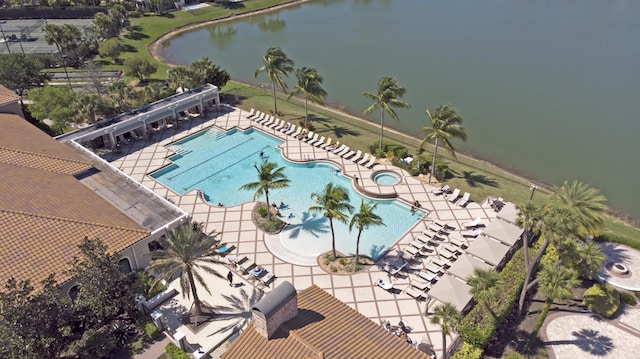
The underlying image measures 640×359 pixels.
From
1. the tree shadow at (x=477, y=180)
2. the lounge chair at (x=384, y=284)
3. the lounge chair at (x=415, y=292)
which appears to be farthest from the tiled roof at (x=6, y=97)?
the tree shadow at (x=477, y=180)

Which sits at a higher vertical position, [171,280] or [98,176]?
[98,176]

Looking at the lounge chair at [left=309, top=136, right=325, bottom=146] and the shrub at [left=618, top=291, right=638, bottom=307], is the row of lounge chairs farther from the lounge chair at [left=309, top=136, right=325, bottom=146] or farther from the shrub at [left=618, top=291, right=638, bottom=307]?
the shrub at [left=618, top=291, right=638, bottom=307]

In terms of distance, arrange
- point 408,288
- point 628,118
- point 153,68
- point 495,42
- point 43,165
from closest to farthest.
Answer: point 408,288 → point 43,165 → point 628,118 → point 153,68 → point 495,42

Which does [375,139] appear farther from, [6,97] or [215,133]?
[6,97]

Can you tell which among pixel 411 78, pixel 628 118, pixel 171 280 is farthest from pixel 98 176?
pixel 628 118

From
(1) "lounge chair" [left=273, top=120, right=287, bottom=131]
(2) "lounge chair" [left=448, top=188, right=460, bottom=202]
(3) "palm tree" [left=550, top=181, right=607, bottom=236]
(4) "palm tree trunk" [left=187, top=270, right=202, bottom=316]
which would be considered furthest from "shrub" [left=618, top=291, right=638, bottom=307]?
(1) "lounge chair" [left=273, top=120, right=287, bottom=131]

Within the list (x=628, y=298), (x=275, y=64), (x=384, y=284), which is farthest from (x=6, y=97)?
(x=628, y=298)

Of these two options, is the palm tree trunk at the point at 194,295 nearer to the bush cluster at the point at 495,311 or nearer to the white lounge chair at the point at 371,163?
the bush cluster at the point at 495,311

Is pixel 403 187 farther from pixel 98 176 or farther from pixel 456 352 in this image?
pixel 98 176
